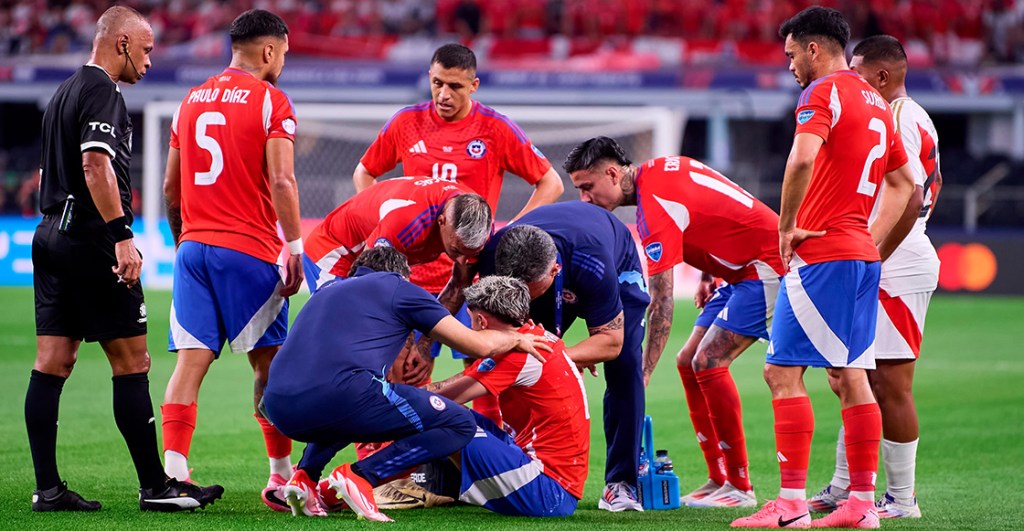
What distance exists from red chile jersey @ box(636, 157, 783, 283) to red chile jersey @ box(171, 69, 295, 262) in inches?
71.2

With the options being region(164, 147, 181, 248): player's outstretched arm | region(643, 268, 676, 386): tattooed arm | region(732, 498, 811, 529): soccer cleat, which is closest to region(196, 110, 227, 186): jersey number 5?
region(164, 147, 181, 248): player's outstretched arm

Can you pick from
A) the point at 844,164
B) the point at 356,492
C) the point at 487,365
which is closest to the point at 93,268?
the point at 356,492

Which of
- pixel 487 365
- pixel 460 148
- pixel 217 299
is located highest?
pixel 460 148

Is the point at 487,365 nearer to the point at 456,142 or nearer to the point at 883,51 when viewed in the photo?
the point at 456,142

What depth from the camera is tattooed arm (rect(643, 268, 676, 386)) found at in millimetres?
6121

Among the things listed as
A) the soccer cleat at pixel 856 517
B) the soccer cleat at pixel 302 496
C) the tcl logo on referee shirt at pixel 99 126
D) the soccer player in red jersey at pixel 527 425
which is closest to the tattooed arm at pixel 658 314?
the soccer player in red jersey at pixel 527 425

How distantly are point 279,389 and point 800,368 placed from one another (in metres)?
2.26

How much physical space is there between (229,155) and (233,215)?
11.4 inches

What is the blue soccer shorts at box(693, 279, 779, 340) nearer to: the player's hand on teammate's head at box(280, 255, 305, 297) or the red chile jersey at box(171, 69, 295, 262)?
the player's hand on teammate's head at box(280, 255, 305, 297)

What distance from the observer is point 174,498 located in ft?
18.3

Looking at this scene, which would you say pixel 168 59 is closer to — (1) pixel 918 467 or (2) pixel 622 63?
(2) pixel 622 63

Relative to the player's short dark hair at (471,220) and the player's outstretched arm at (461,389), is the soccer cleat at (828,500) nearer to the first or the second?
the player's outstretched arm at (461,389)

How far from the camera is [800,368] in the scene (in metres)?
5.55

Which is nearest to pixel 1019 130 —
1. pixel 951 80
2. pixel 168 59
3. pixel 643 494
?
pixel 951 80
